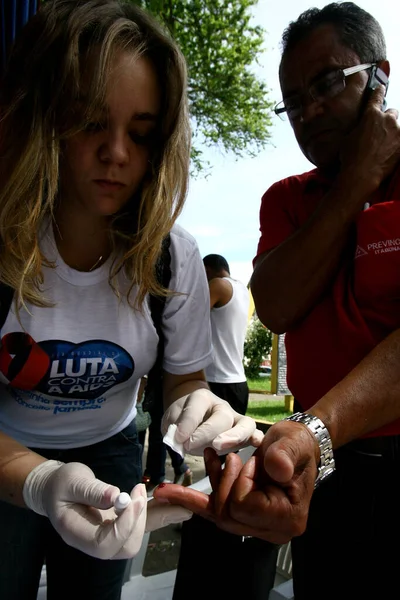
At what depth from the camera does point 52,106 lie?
1.23m

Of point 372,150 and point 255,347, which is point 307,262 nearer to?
point 372,150

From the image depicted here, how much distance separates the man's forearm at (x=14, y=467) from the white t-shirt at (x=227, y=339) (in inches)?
115

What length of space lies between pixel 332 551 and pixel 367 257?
0.82 metres

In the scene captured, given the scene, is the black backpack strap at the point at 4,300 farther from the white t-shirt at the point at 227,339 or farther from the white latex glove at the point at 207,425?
the white t-shirt at the point at 227,339

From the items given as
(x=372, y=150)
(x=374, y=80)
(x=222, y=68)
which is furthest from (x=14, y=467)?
(x=222, y=68)

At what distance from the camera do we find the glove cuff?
109 centimetres

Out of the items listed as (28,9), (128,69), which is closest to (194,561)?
(128,69)

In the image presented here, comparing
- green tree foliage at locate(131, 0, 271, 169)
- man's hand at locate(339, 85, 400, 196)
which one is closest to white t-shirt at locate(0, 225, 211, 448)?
man's hand at locate(339, 85, 400, 196)

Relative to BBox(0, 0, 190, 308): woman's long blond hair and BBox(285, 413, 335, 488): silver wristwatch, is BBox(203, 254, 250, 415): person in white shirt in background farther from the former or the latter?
BBox(285, 413, 335, 488): silver wristwatch

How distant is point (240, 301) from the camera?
4160mm

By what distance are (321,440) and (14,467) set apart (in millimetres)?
761

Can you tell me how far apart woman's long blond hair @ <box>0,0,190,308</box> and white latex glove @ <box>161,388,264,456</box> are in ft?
1.07

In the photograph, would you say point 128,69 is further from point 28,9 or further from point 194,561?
point 194,561

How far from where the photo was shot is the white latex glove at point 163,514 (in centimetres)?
111
